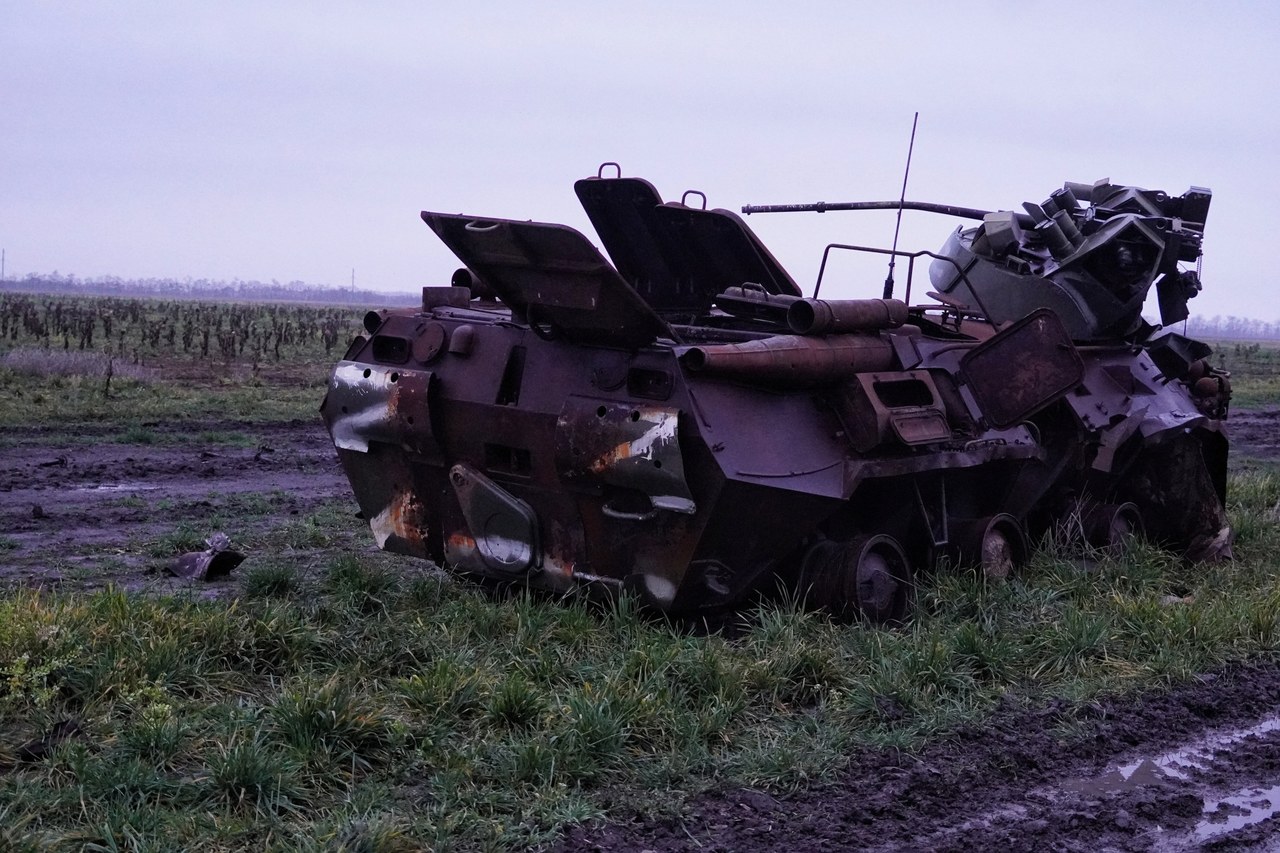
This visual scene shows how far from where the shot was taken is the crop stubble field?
491 cm

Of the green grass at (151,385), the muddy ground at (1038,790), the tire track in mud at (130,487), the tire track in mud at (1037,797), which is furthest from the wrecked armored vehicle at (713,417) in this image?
the green grass at (151,385)

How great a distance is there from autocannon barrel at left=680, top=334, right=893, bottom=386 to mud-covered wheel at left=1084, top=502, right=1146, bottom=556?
2750 millimetres

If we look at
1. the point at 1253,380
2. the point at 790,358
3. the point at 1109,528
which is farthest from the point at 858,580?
the point at 1253,380

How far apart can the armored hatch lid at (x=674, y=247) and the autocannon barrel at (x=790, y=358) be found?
3.31ft

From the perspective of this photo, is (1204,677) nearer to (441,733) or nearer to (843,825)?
(843,825)

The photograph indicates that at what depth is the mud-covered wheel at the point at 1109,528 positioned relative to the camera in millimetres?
9688

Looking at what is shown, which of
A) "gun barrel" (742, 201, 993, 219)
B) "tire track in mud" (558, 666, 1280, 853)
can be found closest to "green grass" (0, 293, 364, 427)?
"gun barrel" (742, 201, 993, 219)

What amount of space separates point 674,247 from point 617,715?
357 cm

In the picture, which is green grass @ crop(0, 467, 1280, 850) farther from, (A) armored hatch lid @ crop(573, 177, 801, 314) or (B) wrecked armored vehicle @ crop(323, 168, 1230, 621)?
(A) armored hatch lid @ crop(573, 177, 801, 314)

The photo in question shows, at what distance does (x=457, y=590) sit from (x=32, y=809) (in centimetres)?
345

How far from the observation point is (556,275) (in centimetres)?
702

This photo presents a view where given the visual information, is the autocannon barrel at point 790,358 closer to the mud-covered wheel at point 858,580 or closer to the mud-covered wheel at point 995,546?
the mud-covered wheel at point 858,580

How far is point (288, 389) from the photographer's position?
24.4m

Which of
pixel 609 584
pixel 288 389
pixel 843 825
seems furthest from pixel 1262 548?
pixel 288 389
